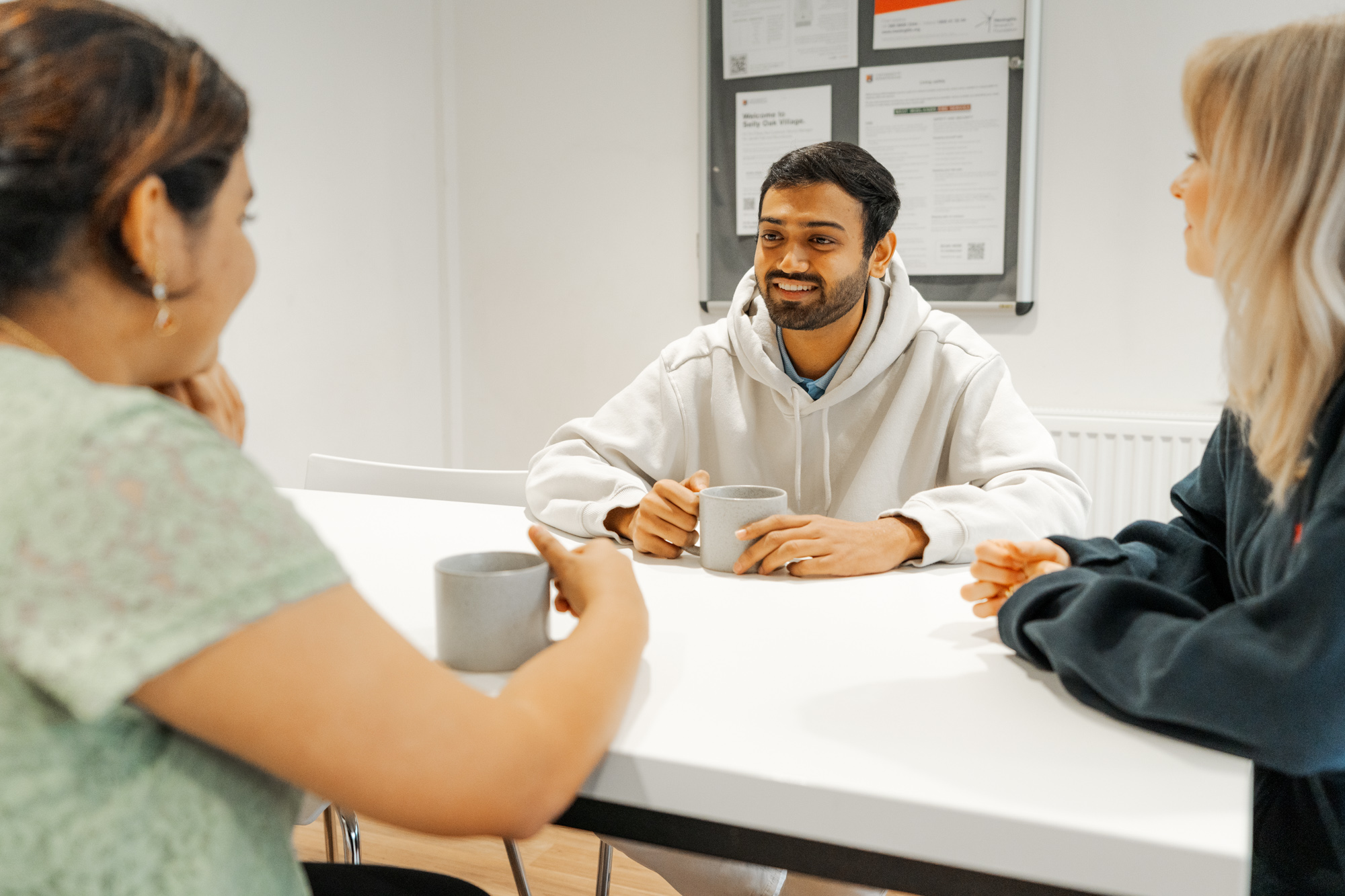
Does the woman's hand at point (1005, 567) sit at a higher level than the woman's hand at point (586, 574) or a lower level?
lower

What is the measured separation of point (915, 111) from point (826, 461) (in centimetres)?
159

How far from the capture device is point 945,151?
2832 mm

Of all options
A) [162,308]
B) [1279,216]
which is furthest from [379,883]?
[1279,216]

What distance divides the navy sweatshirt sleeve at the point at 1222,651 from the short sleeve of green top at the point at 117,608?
1.82 feet

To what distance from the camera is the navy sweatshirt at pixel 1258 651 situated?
2.16ft

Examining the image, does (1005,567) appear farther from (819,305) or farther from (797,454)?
(819,305)

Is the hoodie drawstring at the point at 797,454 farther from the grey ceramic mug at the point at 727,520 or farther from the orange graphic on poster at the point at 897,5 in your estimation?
the orange graphic on poster at the point at 897,5

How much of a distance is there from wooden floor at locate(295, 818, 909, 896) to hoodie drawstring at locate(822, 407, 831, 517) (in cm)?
82

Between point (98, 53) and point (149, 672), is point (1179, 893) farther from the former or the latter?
point (98, 53)

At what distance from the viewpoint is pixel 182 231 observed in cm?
63

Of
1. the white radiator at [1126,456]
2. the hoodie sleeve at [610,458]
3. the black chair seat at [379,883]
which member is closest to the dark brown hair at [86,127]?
the black chair seat at [379,883]

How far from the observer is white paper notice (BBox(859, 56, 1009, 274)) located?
277 cm

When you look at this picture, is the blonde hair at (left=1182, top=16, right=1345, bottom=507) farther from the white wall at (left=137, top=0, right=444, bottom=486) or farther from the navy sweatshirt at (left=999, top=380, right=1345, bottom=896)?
the white wall at (left=137, top=0, right=444, bottom=486)

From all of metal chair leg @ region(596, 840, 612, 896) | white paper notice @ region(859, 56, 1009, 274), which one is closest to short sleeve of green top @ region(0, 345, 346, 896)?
metal chair leg @ region(596, 840, 612, 896)
